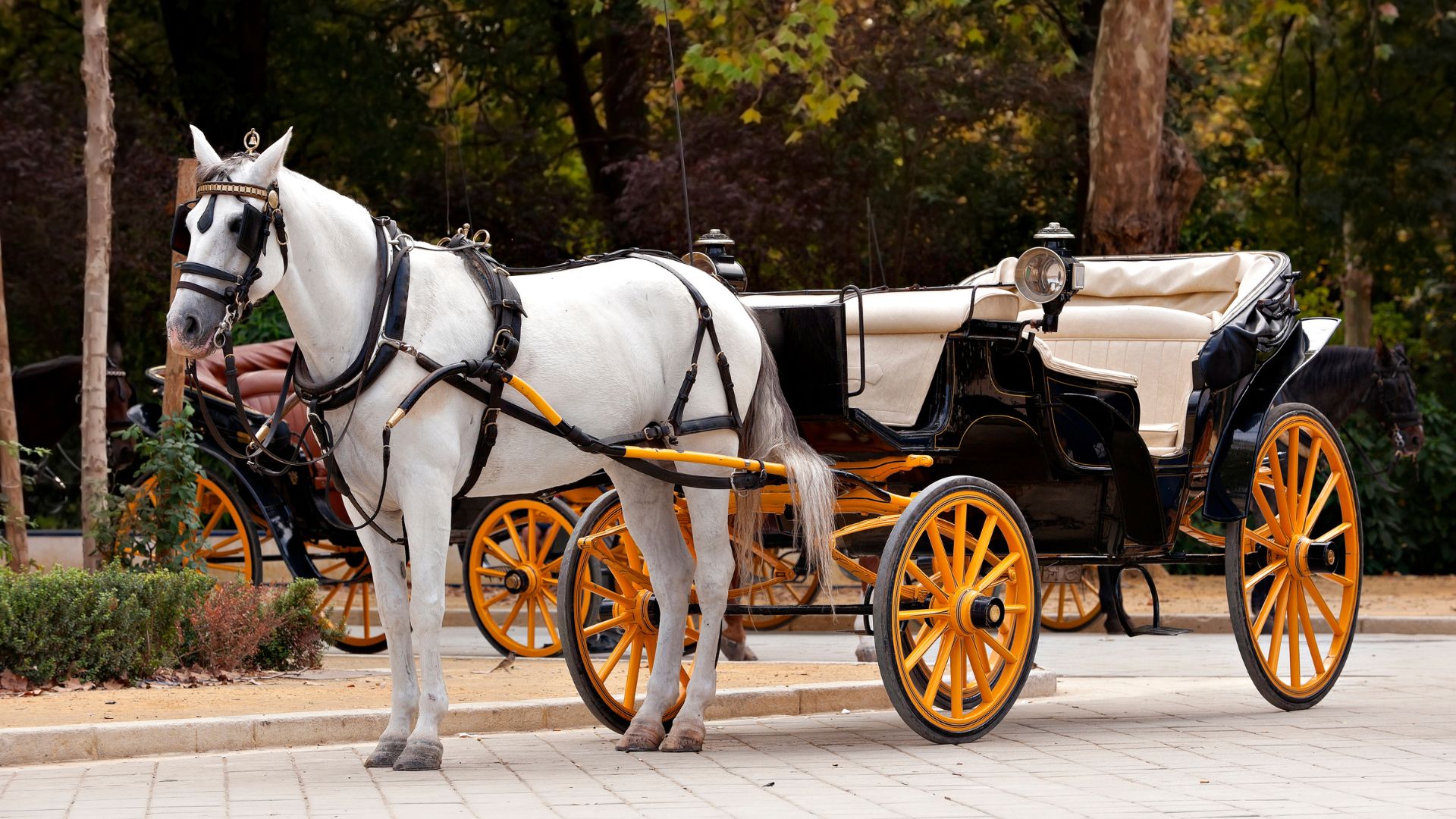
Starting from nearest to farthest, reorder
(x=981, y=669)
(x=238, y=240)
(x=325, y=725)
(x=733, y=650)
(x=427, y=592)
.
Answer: (x=238, y=240) < (x=427, y=592) < (x=981, y=669) < (x=325, y=725) < (x=733, y=650)

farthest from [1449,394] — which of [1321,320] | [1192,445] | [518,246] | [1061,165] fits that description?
[1192,445]

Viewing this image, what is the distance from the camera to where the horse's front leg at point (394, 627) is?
22.7 feet

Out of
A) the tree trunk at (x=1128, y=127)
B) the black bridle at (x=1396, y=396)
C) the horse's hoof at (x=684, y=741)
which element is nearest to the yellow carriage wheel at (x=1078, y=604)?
the black bridle at (x=1396, y=396)


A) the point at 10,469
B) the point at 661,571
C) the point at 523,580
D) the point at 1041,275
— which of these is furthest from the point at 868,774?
the point at 10,469

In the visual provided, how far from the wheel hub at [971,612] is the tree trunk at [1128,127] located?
937 centimetres

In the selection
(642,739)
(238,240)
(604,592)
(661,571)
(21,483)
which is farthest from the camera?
(21,483)

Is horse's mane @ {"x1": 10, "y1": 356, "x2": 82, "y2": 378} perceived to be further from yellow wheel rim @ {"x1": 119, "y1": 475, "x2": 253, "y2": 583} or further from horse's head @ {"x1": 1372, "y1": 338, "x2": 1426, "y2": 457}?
horse's head @ {"x1": 1372, "y1": 338, "x2": 1426, "y2": 457}

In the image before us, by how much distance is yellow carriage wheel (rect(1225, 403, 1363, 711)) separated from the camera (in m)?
8.50

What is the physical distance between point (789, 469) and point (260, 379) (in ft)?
19.9

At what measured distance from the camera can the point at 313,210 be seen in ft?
22.3

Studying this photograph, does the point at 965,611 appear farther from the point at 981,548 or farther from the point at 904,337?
the point at 904,337

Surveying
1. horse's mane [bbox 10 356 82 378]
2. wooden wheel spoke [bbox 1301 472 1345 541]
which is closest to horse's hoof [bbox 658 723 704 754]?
wooden wheel spoke [bbox 1301 472 1345 541]

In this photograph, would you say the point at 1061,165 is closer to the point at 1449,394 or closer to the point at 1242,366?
the point at 1449,394

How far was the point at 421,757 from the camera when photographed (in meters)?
6.75
